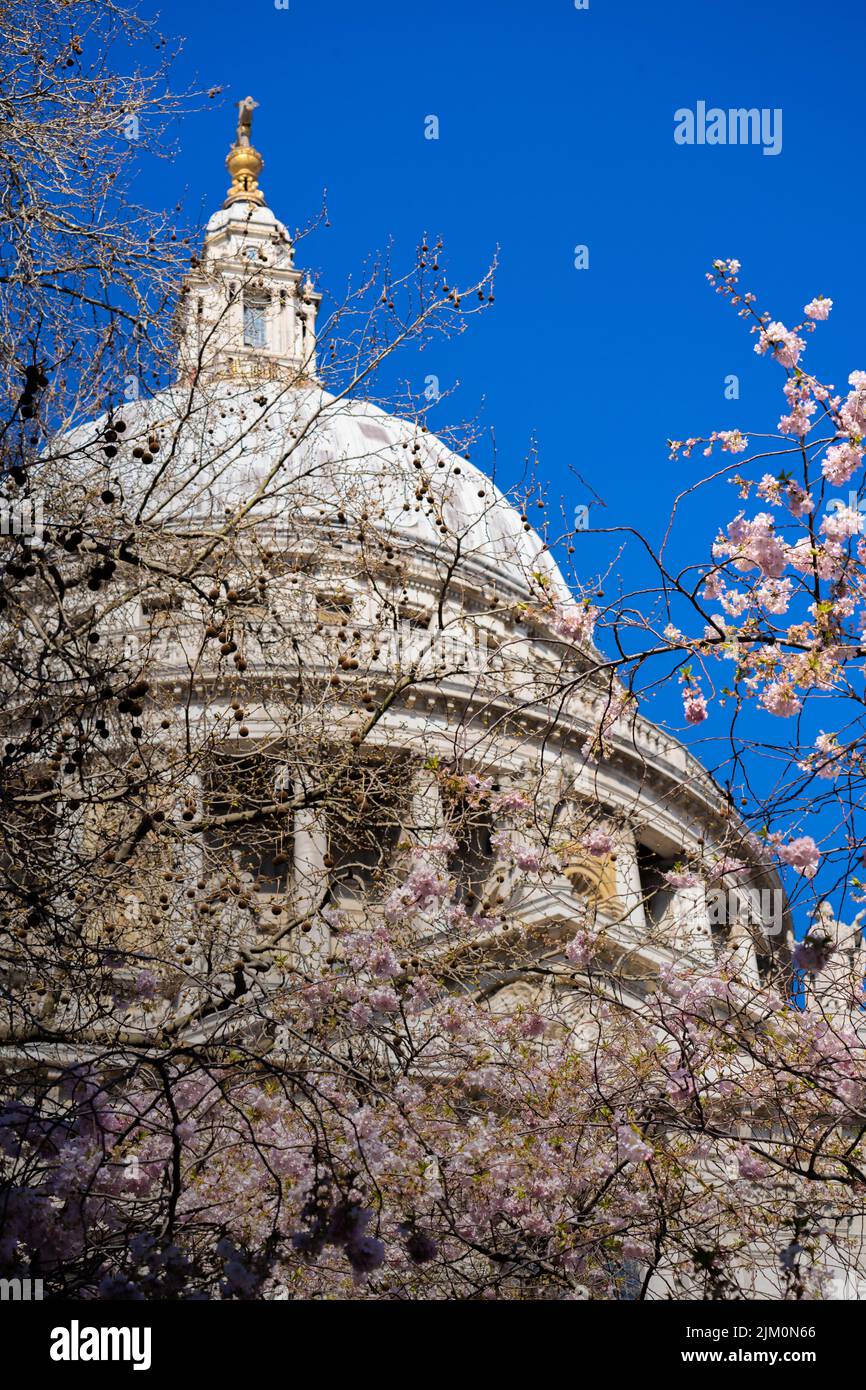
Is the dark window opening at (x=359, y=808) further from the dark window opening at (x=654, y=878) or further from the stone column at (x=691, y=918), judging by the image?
the dark window opening at (x=654, y=878)

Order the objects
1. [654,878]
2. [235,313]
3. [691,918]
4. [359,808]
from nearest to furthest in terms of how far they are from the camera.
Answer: [359,808], [235,313], [691,918], [654,878]

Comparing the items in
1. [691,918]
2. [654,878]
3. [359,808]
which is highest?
[654,878]

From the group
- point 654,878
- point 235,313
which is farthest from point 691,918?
point 654,878

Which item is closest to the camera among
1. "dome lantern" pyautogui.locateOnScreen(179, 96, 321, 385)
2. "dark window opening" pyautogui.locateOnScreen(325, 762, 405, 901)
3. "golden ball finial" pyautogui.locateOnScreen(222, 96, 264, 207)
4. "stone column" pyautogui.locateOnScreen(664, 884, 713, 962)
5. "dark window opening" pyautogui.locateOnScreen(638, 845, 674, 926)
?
"dark window opening" pyautogui.locateOnScreen(325, 762, 405, 901)

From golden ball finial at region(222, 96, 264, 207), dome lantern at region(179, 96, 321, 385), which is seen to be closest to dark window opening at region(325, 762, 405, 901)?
dome lantern at region(179, 96, 321, 385)

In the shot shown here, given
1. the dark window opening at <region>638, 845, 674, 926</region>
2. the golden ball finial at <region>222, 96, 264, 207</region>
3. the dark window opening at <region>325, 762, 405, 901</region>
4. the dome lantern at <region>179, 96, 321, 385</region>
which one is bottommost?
the dark window opening at <region>325, 762, 405, 901</region>

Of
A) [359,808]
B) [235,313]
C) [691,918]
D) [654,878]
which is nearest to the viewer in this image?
[359,808]

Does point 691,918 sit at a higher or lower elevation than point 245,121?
lower

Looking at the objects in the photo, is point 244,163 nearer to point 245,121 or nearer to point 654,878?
point 245,121

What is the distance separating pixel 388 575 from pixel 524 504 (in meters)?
1.82

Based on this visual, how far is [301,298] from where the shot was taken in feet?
51.4

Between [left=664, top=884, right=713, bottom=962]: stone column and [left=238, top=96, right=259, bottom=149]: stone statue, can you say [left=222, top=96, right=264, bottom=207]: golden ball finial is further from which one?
[left=664, top=884, right=713, bottom=962]: stone column

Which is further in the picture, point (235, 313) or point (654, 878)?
point (654, 878)
